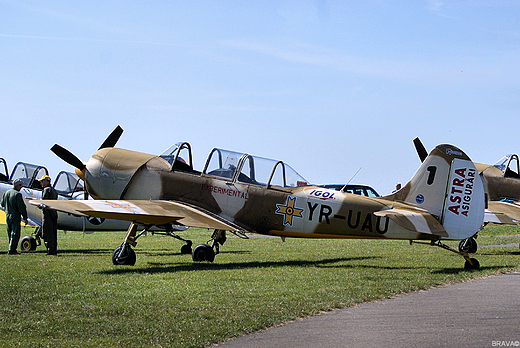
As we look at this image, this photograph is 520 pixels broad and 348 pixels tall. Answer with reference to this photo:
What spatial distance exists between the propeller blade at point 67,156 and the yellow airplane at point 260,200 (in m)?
0.03

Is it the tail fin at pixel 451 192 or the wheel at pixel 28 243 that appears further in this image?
the wheel at pixel 28 243

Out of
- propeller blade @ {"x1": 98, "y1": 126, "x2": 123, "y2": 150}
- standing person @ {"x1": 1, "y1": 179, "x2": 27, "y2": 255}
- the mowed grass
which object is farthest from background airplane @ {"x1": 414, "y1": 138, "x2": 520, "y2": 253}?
standing person @ {"x1": 1, "y1": 179, "x2": 27, "y2": 255}

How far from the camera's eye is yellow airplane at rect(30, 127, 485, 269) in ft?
33.8

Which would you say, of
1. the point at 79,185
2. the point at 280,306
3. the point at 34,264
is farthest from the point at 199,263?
the point at 79,185

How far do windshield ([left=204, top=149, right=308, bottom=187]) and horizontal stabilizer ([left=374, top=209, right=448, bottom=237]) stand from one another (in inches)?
96.4

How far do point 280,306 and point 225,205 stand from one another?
19.1ft

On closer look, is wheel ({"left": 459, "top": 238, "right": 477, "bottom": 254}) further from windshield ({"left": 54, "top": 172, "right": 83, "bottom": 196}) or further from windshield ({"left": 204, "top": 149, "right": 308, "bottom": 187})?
windshield ({"left": 54, "top": 172, "right": 83, "bottom": 196})

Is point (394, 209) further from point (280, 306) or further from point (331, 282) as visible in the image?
point (280, 306)

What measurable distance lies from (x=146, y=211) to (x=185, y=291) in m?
3.67

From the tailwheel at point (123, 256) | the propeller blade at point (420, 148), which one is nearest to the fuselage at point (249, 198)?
the tailwheel at point (123, 256)

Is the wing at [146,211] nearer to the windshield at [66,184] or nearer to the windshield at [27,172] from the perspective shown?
the windshield at [66,184]

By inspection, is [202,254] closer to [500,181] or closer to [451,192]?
[451,192]

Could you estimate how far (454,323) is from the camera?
568cm

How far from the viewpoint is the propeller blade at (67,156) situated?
1341 cm
